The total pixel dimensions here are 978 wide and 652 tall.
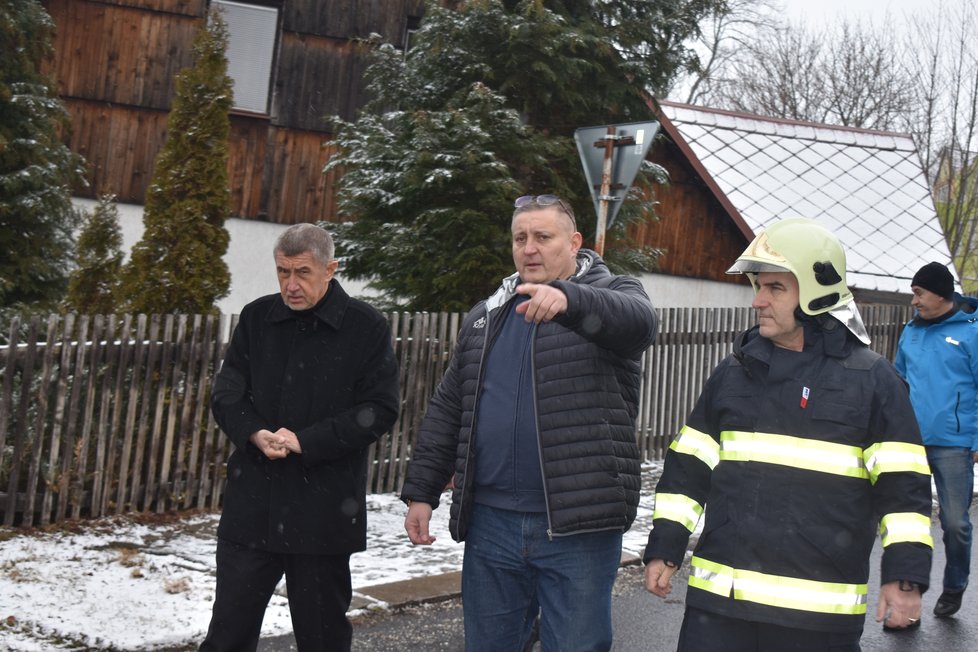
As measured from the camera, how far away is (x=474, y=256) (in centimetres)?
1004

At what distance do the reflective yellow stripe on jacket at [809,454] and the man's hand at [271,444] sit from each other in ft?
5.50

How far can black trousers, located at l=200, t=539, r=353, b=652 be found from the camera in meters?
4.08

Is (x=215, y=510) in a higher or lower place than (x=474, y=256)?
lower

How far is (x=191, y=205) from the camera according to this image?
330 inches

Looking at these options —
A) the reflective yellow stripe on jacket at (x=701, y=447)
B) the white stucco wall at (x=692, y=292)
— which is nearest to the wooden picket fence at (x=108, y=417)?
the reflective yellow stripe on jacket at (x=701, y=447)

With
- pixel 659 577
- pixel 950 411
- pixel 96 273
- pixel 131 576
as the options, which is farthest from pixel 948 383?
pixel 96 273

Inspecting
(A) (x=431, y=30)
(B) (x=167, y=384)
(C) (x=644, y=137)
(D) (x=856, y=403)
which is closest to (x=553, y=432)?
(D) (x=856, y=403)

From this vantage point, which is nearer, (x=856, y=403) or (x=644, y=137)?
(x=856, y=403)

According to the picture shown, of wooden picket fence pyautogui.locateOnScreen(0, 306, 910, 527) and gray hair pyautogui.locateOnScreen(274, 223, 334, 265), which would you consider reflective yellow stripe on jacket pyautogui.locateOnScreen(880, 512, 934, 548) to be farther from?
wooden picket fence pyautogui.locateOnScreen(0, 306, 910, 527)

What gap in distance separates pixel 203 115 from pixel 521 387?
18.0ft

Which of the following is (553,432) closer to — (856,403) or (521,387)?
(521,387)

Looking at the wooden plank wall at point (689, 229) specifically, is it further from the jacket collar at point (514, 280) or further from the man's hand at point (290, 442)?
the man's hand at point (290, 442)

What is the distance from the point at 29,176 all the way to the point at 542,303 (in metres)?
7.62

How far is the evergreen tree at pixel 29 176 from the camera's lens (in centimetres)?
962
